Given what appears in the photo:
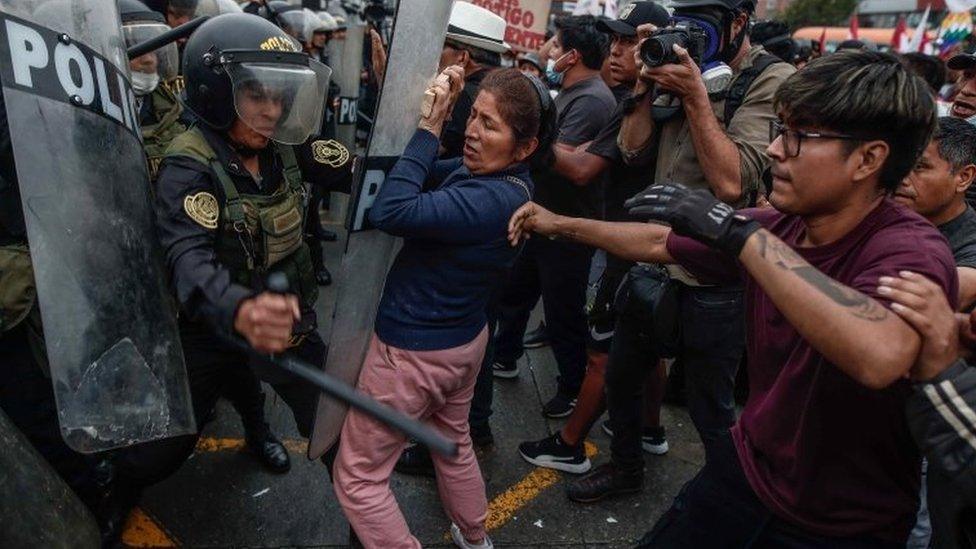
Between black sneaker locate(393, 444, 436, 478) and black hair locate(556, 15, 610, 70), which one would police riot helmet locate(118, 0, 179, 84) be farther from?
black sneaker locate(393, 444, 436, 478)

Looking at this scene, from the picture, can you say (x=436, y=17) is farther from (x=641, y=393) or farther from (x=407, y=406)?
(x=641, y=393)

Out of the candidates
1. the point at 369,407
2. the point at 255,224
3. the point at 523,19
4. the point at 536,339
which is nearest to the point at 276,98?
the point at 255,224

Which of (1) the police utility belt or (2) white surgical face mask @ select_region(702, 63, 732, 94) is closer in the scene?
(1) the police utility belt

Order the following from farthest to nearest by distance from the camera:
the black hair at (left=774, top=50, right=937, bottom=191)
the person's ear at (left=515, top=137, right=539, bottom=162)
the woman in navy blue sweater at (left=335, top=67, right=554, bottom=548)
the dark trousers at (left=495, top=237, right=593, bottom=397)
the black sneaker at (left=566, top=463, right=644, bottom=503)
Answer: the dark trousers at (left=495, top=237, right=593, bottom=397)
the black sneaker at (left=566, top=463, right=644, bottom=503)
the person's ear at (left=515, top=137, right=539, bottom=162)
the woman in navy blue sweater at (left=335, top=67, right=554, bottom=548)
the black hair at (left=774, top=50, right=937, bottom=191)

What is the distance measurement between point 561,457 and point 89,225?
226 cm

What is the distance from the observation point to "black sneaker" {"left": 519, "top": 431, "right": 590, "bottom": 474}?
3.32m

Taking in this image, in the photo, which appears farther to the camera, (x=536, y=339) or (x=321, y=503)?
(x=536, y=339)

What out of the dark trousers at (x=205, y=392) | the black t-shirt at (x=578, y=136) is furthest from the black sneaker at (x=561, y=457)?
the dark trousers at (x=205, y=392)

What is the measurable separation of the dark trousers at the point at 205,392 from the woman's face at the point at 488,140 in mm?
888

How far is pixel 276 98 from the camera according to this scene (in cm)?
219

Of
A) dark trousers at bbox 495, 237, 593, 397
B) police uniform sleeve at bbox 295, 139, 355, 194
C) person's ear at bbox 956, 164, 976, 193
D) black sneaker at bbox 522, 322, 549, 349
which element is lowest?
black sneaker at bbox 522, 322, 549, 349

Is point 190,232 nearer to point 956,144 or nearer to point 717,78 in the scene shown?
point 717,78

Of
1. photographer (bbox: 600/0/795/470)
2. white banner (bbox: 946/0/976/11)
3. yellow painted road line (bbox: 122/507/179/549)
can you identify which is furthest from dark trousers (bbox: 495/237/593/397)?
white banner (bbox: 946/0/976/11)

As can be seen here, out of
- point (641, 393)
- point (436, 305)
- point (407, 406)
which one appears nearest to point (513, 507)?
point (641, 393)
